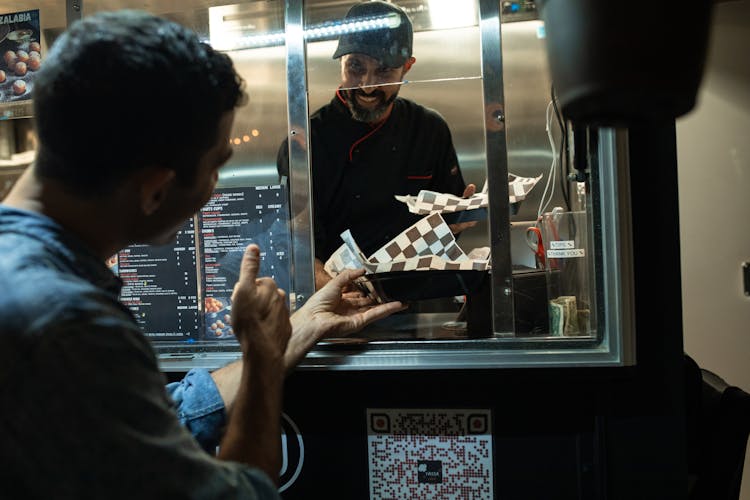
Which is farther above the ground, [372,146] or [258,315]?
[372,146]

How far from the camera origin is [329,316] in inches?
63.7

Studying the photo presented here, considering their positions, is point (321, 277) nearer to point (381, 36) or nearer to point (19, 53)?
point (381, 36)

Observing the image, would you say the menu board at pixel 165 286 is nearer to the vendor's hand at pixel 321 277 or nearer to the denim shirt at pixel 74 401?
the vendor's hand at pixel 321 277

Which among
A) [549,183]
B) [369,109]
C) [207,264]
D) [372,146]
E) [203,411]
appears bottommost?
[203,411]

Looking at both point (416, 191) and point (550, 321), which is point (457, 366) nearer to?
point (550, 321)

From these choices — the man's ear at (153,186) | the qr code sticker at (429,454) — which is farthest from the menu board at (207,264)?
the man's ear at (153,186)

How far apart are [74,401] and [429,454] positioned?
3.59 feet

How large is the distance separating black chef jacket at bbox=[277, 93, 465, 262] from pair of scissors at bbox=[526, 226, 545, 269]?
1.34 feet

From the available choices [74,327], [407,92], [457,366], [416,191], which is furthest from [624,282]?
[407,92]

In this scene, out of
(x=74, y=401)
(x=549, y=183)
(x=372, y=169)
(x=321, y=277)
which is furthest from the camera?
(x=549, y=183)

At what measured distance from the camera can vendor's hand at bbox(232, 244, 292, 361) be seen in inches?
48.9

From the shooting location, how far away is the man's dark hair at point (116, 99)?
2.63 ft

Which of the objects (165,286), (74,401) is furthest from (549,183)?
(74,401)

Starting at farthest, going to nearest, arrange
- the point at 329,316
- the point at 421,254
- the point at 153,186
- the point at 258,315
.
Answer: the point at 421,254
the point at 329,316
the point at 258,315
the point at 153,186
